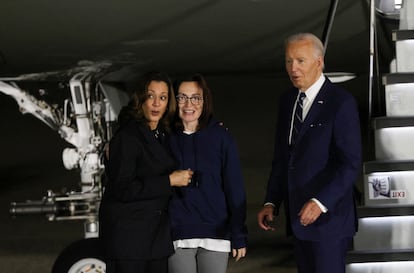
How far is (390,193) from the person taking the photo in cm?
432

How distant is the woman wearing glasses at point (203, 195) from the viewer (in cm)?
→ 369

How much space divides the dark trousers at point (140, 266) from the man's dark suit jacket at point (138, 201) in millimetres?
36

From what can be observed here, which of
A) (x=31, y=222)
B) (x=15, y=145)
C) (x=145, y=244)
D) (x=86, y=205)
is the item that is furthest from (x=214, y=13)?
(x=15, y=145)

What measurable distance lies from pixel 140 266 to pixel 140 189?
329 millimetres

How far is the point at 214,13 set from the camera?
17.3ft

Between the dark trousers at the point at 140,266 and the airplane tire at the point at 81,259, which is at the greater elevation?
the dark trousers at the point at 140,266

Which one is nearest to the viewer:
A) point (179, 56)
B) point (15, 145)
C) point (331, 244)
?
point (331, 244)

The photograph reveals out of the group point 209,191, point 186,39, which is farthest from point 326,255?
point 186,39

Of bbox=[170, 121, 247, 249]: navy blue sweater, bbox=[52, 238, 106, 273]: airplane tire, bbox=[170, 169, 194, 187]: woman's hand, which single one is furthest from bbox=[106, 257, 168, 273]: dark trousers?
bbox=[52, 238, 106, 273]: airplane tire

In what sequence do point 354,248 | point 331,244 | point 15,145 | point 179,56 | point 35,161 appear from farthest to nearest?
point 15,145 < point 35,161 < point 179,56 < point 354,248 < point 331,244

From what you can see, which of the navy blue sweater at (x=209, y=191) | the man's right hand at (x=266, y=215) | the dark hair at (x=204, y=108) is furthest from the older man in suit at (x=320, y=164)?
the dark hair at (x=204, y=108)

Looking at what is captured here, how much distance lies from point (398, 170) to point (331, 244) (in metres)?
0.80

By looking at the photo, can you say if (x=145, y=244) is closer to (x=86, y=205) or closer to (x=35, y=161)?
(x=86, y=205)

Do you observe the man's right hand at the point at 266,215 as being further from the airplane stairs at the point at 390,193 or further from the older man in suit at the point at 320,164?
the airplane stairs at the point at 390,193
